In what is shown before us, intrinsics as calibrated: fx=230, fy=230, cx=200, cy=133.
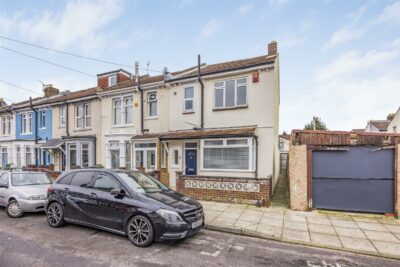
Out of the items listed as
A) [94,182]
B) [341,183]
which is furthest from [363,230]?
[94,182]

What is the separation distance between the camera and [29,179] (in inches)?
318

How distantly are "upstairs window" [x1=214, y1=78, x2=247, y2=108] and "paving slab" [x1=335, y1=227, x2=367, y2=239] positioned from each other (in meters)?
6.61

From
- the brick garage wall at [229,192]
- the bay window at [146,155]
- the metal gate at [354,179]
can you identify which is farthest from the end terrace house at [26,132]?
the metal gate at [354,179]

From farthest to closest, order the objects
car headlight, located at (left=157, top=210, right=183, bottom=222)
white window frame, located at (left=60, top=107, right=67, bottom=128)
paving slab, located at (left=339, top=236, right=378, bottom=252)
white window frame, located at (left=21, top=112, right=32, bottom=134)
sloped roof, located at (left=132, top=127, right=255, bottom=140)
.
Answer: white window frame, located at (left=21, top=112, right=32, bottom=134), white window frame, located at (left=60, top=107, right=67, bottom=128), sloped roof, located at (left=132, top=127, right=255, bottom=140), paving slab, located at (left=339, top=236, right=378, bottom=252), car headlight, located at (left=157, top=210, right=183, bottom=222)

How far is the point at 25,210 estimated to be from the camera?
6945 millimetres

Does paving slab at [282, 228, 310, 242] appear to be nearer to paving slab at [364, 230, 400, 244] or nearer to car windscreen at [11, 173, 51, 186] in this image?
paving slab at [364, 230, 400, 244]

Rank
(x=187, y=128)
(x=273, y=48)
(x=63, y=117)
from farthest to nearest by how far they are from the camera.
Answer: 1. (x=63, y=117)
2. (x=187, y=128)
3. (x=273, y=48)

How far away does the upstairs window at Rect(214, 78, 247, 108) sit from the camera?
11383mm

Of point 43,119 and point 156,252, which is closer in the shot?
point 156,252

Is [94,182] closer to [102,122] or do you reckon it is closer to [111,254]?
[111,254]

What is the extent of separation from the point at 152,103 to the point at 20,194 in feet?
27.5

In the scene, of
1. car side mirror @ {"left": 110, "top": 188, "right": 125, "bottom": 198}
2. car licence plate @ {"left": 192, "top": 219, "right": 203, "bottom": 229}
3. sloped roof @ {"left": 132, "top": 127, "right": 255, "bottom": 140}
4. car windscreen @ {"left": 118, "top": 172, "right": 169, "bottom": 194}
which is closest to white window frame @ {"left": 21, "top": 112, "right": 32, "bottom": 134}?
sloped roof @ {"left": 132, "top": 127, "right": 255, "bottom": 140}

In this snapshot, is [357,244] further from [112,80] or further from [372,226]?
[112,80]

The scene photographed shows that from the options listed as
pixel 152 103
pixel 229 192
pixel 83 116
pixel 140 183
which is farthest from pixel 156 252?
pixel 83 116
